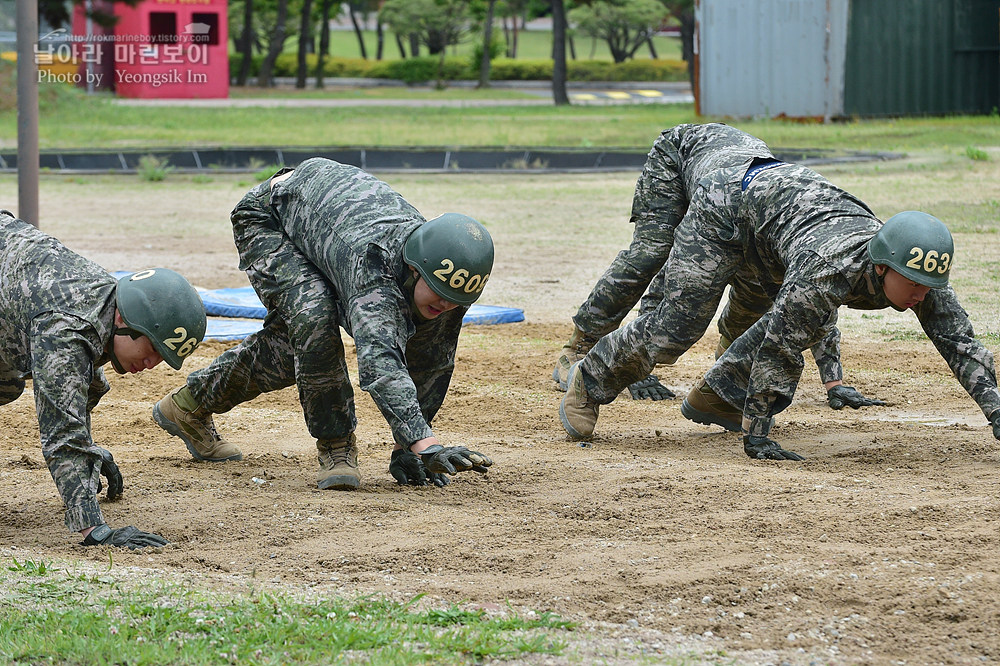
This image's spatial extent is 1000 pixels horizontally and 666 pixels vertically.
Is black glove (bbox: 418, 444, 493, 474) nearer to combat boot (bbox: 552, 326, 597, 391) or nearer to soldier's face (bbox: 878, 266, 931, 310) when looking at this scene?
soldier's face (bbox: 878, 266, 931, 310)

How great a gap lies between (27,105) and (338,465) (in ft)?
16.8

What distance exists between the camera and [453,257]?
448 cm

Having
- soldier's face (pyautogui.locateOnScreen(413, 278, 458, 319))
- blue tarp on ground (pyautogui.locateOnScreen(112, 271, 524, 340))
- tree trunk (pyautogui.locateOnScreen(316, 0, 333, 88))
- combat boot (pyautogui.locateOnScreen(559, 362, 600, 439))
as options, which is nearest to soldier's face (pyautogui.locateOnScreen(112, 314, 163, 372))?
soldier's face (pyautogui.locateOnScreen(413, 278, 458, 319))

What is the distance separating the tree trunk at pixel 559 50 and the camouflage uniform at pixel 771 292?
29450 millimetres

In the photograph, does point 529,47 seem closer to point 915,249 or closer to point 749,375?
point 749,375

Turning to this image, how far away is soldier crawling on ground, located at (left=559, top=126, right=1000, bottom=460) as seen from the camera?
15.9 ft

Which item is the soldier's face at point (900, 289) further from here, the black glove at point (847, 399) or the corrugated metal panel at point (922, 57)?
the corrugated metal panel at point (922, 57)

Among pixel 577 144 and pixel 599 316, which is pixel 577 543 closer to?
pixel 599 316

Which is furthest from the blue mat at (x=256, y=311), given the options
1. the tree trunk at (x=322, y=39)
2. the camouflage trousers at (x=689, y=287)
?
the tree trunk at (x=322, y=39)

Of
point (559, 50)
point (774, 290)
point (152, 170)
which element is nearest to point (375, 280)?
point (774, 290)

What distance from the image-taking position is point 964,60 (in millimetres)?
27141

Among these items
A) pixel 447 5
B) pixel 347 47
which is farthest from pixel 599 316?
pixel 347 47

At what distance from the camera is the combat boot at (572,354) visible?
708 centimetres

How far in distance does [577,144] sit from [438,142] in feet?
8.21
